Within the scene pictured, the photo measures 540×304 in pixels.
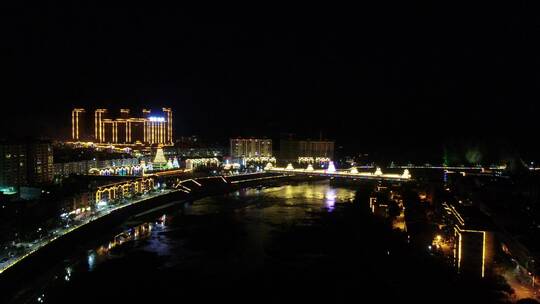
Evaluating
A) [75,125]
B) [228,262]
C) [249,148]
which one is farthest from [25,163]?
[75,125]

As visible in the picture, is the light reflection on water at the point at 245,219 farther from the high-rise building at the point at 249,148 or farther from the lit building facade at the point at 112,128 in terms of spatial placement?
the lit building facade at the point at 112,128

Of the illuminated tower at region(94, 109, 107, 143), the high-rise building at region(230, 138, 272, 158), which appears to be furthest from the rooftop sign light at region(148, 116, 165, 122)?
the high-rise building at region(230, 138, 272, 158)

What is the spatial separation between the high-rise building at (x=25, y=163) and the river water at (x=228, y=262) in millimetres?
4778

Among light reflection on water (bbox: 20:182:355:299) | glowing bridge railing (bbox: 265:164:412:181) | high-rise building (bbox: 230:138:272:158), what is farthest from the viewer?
high-rise building (bbox: 230:138:272:158)

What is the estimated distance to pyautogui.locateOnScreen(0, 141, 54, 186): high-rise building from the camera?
49.1 feet

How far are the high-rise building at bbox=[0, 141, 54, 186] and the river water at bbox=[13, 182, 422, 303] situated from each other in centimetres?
478

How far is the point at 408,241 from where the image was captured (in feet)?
31.3

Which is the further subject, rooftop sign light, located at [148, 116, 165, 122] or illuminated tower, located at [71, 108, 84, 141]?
rooftop sign light, located at [148, 116, 165, 122]

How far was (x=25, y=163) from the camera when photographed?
1586 centimetres

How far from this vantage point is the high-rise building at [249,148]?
3362cm

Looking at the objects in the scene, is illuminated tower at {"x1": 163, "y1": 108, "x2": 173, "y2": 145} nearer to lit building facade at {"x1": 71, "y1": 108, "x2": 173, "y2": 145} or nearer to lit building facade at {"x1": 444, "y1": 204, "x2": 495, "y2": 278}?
lit building facade at {"x1": 71, "y1": 108, "x2": 173, "y2": 145}

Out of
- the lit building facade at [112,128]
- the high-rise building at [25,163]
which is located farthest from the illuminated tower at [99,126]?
the high-rise building at [25,163]

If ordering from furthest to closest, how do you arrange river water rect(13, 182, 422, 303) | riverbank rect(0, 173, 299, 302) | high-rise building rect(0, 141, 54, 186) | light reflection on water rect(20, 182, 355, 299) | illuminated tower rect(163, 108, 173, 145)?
illuminated tower rect(163, 108, 173, 145)
high-rise building rect(0, 141, 54, 186)
light reflection on water rect(20, 182, 355, 299)
riverbank rect(0, 173, 299, 302)
river water rect(13, 182, 422, 303)

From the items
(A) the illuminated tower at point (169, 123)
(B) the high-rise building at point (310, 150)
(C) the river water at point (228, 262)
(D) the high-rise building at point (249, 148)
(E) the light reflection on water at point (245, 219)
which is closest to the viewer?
(C) the river water at point (228, 262)
